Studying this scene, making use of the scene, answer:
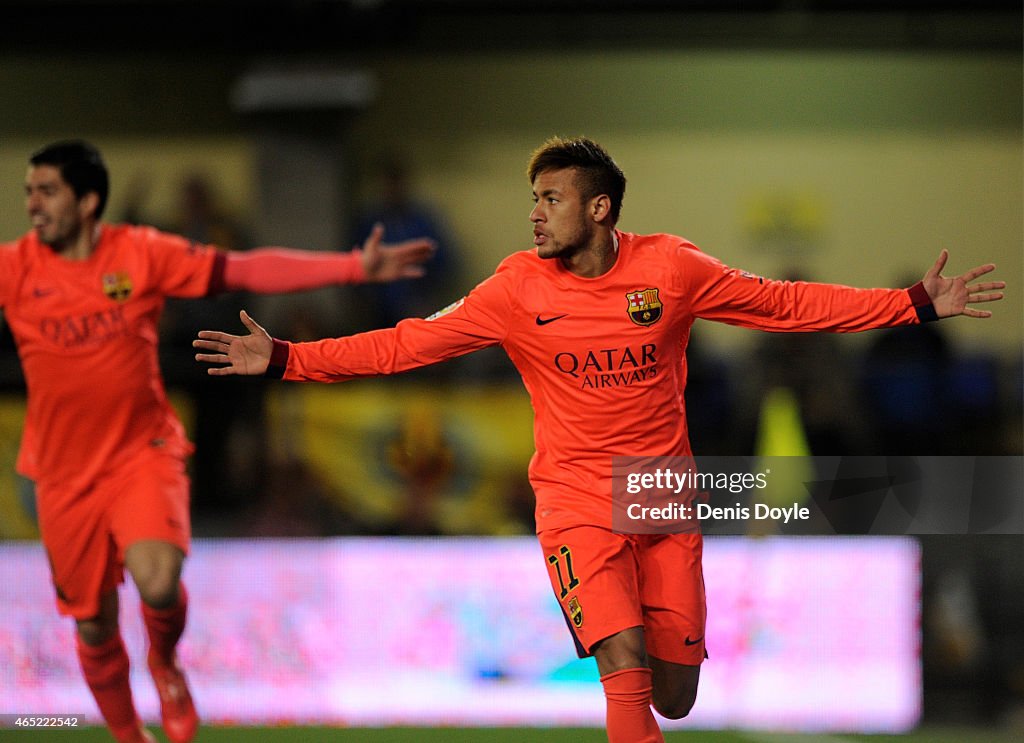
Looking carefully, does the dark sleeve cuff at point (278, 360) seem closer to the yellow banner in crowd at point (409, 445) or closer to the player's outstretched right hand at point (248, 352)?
the player's outstretched right hand at point (248, 352)

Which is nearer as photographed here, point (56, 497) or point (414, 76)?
point (56, 497)

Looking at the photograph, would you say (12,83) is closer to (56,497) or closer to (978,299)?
(56,497)

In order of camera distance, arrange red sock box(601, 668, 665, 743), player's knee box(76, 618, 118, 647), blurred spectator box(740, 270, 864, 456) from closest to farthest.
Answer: red sock box(601, 668, 665, 743) < player's knee box(76, 618, 118, 647) < blurred spectator box(740, 270, 864, 456)

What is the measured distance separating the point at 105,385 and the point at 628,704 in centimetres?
253

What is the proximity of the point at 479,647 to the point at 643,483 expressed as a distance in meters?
3.14

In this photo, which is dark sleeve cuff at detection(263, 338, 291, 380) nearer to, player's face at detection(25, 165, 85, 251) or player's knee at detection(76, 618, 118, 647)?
player's face at detection(25, 165, 85, 251)

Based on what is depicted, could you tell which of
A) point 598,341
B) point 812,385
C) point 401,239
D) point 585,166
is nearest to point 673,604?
point 598,341

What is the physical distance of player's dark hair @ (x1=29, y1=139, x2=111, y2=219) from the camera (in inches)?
233

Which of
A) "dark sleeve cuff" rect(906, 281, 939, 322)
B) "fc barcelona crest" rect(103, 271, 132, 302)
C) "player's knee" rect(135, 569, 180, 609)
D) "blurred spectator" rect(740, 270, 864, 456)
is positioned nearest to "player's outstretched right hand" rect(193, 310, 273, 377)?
A: "fc barcelona crest" rect(103, 271, 132, 302)

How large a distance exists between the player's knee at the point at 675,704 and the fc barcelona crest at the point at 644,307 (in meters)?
1.42

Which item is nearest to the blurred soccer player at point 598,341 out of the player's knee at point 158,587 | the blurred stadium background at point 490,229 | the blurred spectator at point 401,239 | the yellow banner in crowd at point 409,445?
the player's knee at point 158,587

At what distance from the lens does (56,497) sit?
6004 mm

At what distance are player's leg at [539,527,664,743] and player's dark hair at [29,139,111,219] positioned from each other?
2.44m

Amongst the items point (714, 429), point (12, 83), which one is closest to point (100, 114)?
point (12, 83)
